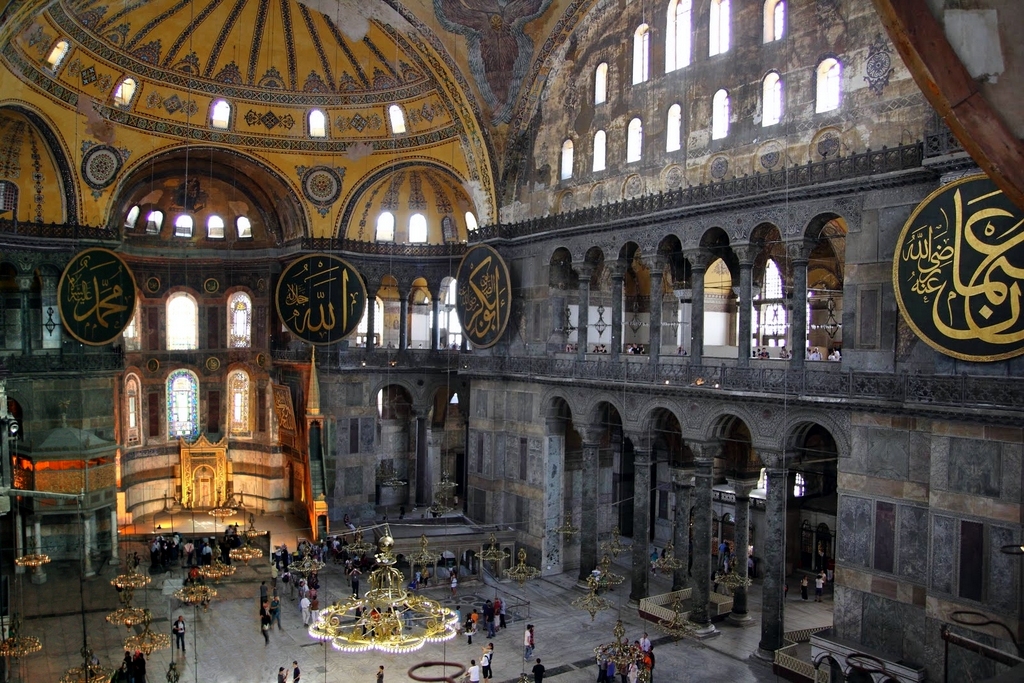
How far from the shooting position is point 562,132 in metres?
18.2

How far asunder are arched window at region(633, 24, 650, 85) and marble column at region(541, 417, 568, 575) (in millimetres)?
7631

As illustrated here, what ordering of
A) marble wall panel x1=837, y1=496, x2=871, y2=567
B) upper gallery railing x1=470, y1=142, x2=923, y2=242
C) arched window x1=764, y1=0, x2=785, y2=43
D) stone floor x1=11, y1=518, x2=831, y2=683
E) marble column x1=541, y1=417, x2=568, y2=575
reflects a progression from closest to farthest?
upper gallery railing x1=470, y1=142, x2=923, y2=242 < marble wall panel x1=837, y1=496, x2=871, y2=567 < stone floor x1=11, y1=518, x2=831, y2=683 < arched window x1=764, y1=0, x2=785, y2=43 < marble column x1=541, y1=417, x2=568, y2=575

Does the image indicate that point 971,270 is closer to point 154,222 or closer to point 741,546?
point 741,546

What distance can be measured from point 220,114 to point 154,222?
13.8ft

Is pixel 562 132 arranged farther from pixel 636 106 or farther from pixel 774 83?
pixel 774 83

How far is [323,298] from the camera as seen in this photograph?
18984 millimetres

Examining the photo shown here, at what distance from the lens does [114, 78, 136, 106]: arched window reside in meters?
18.9

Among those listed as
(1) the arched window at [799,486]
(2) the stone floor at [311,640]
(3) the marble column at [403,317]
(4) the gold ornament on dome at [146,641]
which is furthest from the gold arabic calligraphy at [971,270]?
(3) the marble column at [403,317]

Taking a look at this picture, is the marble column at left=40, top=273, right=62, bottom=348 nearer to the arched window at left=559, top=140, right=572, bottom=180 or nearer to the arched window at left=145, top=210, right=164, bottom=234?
the arched window at left=145, top=210, right=164, bottom=234

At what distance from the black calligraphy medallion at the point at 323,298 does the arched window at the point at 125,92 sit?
18.5 feet

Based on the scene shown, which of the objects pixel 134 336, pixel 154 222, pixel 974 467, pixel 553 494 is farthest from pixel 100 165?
pixel 974 467

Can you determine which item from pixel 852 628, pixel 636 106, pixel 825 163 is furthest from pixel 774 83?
pixel 852 628

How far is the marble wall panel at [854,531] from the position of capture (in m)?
12.0

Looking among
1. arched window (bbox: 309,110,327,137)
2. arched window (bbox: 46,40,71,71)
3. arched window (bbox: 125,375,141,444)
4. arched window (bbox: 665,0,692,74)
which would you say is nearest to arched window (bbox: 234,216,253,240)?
arched window (bbox: 309,110,327,137)
